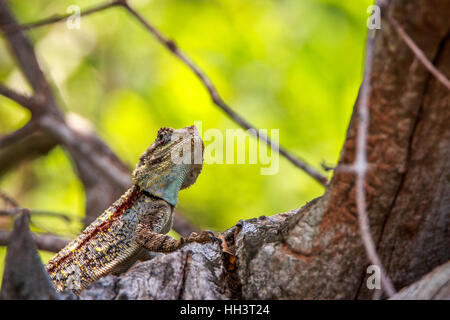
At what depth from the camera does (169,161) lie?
5621mm

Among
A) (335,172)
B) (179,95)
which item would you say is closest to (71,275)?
(335,172)

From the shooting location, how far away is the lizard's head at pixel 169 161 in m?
5.58

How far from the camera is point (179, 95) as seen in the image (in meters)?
9.03

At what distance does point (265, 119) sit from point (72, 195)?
444 cm

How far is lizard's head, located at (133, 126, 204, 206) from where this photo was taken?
18.3ft

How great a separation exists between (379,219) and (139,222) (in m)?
2.96

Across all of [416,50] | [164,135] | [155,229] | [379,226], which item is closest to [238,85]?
[164,135]

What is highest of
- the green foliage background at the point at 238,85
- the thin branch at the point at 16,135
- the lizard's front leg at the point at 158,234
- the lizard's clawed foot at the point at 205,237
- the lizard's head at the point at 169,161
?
→ the green foliage background at the point at 238,85

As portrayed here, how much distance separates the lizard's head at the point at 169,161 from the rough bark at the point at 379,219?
183 centimetres

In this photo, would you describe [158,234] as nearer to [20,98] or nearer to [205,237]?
[205,237]

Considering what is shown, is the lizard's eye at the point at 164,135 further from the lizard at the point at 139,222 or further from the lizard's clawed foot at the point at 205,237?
the lizard's clawed foot at the point at 205,237

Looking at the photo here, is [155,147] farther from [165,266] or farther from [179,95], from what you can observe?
[179,95]

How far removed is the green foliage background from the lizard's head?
8.98 ft

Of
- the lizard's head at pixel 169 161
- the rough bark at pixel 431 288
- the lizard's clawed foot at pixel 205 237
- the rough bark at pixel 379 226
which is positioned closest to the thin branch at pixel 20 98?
the lizard's head at pixel 169 161
